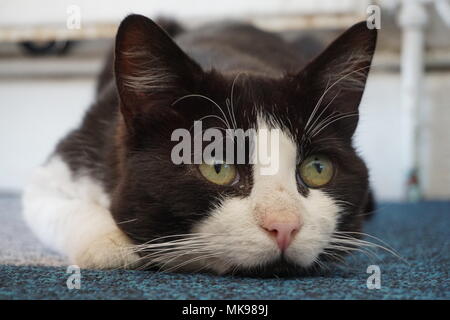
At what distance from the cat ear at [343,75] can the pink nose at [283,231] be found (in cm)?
25

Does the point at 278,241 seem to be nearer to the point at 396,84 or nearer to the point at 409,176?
the point at 409,176

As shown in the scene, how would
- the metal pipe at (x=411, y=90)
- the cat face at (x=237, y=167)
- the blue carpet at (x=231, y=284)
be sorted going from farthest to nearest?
the metal pipe at (x=411, y=90) → the cat face at (x=237, y=167) → the blue carpet at (x=231, y=284)

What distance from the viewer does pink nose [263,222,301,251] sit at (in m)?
0.74

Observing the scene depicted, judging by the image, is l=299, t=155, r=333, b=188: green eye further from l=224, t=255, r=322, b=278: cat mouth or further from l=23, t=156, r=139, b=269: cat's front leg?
l=23, t=156, r=139, b=269: cat's front leg

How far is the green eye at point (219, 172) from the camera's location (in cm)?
83

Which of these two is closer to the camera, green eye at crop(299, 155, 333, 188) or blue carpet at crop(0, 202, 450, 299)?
blue carpet at crop(0, 202, 450, 299)

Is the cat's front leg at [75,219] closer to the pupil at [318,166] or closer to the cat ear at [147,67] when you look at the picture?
the cat ear at [147,67]

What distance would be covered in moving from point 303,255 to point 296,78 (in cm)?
31

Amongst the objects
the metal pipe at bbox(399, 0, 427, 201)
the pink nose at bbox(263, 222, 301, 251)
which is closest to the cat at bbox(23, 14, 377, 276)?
the pink nose at bbox(263, 222, 301, 251)

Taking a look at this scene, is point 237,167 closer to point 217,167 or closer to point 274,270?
point 217,167

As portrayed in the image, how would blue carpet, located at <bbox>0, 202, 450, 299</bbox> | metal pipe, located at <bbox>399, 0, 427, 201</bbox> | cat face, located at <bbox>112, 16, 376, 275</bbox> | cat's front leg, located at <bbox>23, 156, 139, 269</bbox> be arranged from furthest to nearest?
metal pipe, located at <bbox>399, 0, 427, 201</bbox>
cat's front leg, located at <bbox>23, 156, 139, 269</bbox>
cat face, located at <bbox>112, 16, 376, 275</bbox>
blue carpet, located at <bbox>0, 202, 450, 299</bbox>

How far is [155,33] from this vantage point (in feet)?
2.84

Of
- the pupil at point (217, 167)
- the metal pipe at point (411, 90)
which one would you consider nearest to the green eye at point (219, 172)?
the pupil at point (217, 167)

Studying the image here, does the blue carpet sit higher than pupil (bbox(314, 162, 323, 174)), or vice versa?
pupil (bbox(314, 162, 323, 174))
